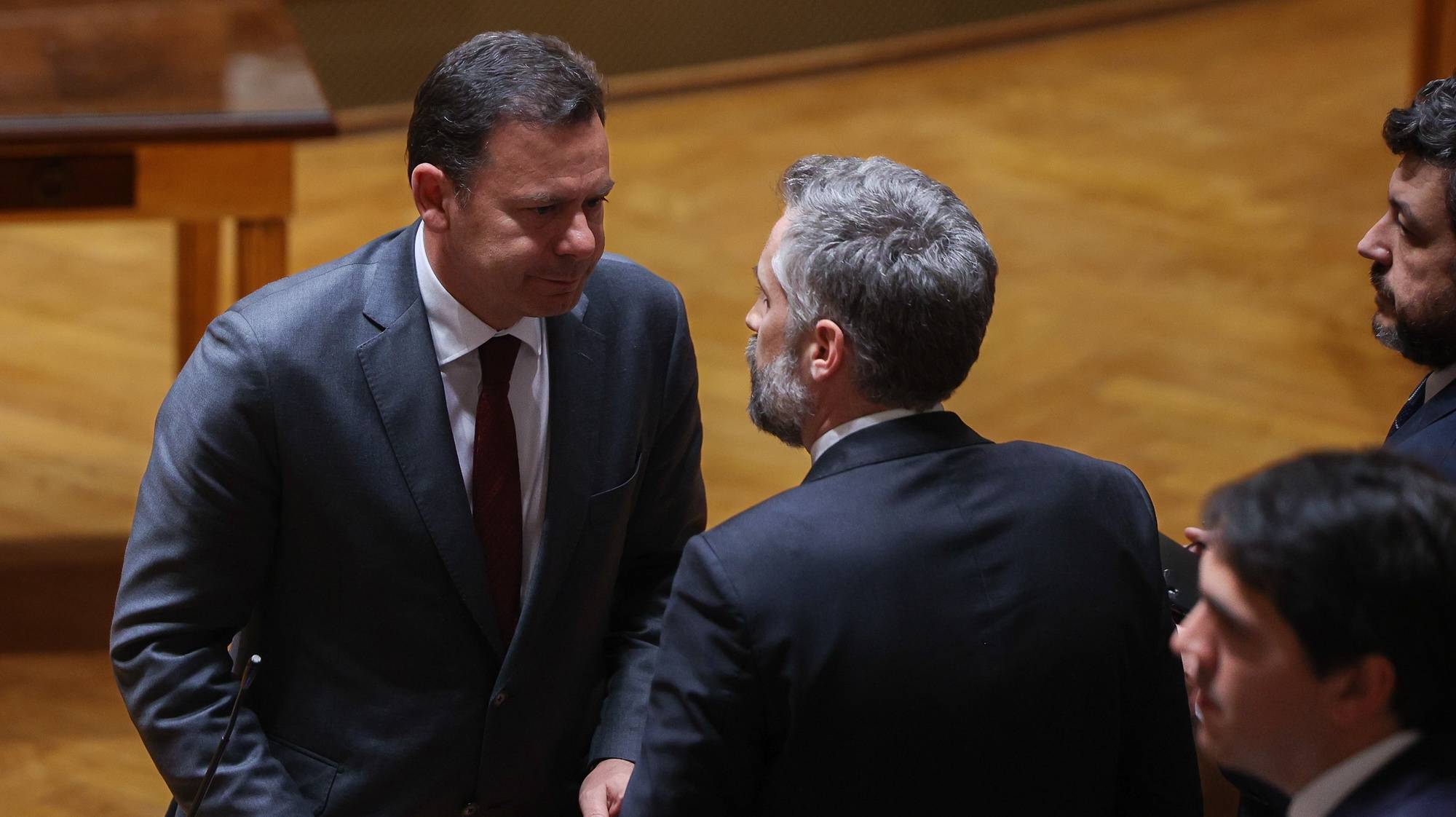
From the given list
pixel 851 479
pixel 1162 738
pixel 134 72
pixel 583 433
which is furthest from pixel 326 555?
pixel 134 72

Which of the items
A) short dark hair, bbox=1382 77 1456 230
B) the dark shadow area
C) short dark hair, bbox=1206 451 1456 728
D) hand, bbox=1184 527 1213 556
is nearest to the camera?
short dark hair, bbox=1206 451 1456 728

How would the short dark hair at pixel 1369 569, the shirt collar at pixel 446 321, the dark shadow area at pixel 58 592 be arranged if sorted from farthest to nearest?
the dark shadow area at pixel 58 592
the shirt collar at pixel 446 321
the short dark hair at pixel 1369 569

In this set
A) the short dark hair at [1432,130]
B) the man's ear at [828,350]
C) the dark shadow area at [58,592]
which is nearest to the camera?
the man's ear at [828,350]

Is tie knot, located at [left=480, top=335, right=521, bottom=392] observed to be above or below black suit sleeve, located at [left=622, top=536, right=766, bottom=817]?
above

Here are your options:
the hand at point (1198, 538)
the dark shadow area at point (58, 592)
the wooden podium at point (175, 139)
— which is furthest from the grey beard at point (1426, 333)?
the dark shadow area at point (58, 592)

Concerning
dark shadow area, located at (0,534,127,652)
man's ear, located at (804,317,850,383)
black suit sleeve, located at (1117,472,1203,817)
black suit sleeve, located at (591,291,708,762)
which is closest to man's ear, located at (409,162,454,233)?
black suit sleeve, located at (591,291,708,762)

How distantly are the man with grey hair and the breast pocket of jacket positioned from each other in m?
0.49

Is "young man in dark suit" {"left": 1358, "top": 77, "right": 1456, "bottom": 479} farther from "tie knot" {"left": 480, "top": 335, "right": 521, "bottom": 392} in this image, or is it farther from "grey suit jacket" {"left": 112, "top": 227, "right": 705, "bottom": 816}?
"tie knot" {"left": 480, "top": 335, "right": 521, "bottom": 392}

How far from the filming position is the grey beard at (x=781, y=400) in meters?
1.60

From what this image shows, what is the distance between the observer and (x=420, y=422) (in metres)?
1.79

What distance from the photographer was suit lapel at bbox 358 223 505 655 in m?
1.78

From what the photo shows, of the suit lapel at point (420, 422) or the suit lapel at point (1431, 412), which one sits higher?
the suit lapel at point (1431, 412)

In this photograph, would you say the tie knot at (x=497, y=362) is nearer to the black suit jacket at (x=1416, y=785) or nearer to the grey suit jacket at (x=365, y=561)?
the grey suit jacket at (x=365, y=561)

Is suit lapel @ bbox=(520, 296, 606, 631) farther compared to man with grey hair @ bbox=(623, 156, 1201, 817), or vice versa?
suit lapel @ bbox=(520, 296, 606, 631)
